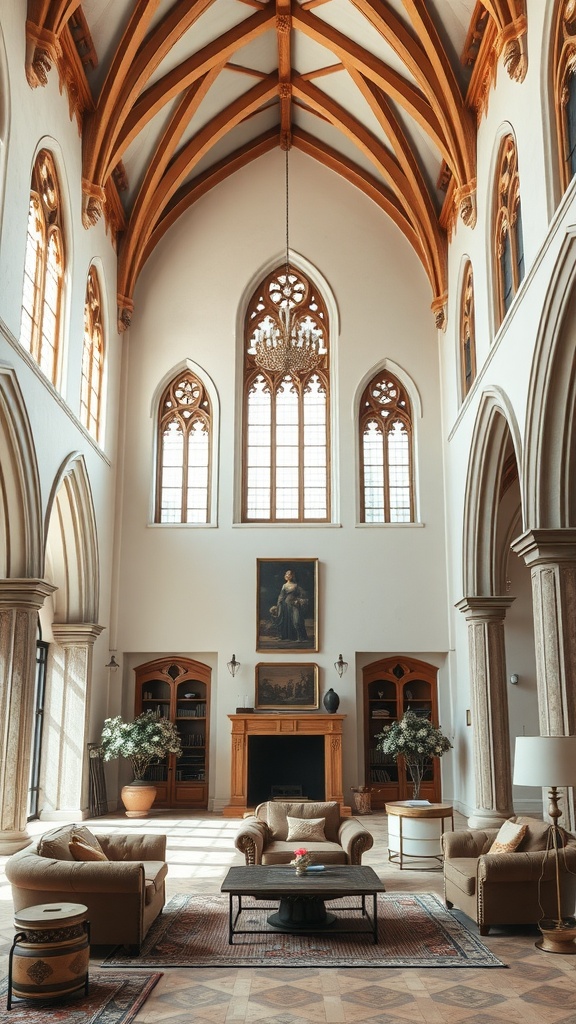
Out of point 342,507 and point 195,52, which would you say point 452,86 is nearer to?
point 195,52

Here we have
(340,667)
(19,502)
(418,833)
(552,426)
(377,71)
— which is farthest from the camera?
(340,667)

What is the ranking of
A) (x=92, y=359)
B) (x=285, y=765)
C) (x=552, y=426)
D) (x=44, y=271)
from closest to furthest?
(x=552, y=426) → (x=44, y=271) → (x=92, y=359) → (x=285, y=765)

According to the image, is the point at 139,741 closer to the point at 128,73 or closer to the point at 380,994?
the point at 380,994

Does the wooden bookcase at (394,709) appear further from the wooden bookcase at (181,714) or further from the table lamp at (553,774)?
the table lamp at (553,774)

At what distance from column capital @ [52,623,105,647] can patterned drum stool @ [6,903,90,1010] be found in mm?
8400

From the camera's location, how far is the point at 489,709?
1218cm

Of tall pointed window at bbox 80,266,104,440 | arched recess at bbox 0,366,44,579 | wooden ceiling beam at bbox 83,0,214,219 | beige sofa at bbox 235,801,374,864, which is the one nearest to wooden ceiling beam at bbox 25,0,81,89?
wooden ceiling beam at bbox 83,0,214,219

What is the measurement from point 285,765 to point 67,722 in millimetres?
3501

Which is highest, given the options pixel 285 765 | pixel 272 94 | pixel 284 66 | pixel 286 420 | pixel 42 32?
pixel 284 66

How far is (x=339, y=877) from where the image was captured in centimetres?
687

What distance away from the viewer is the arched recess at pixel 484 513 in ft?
40.9

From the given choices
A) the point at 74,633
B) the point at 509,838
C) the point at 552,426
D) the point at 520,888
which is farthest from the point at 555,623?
the point at 74,633

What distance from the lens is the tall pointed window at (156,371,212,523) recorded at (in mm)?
15700

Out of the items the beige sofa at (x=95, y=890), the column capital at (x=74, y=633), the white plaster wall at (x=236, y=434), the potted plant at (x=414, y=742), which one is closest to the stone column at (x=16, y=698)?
the column capital at (x=74, y=633)
